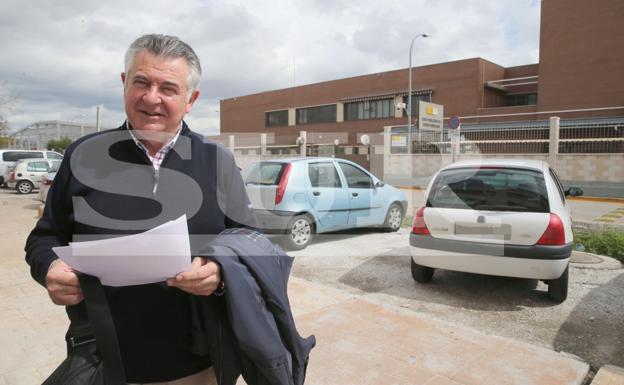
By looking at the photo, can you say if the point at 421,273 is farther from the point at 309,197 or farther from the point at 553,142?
the point at 553,142

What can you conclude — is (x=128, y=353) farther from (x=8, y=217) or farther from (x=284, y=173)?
(x=8, y=217)

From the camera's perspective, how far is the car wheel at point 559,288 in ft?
15.4

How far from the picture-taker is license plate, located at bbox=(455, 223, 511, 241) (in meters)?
4.67

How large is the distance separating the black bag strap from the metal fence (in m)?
20.7

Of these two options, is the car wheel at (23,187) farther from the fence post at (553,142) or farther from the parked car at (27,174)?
the fence post at (553,142)

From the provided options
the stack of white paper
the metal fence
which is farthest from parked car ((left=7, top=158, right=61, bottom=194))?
the stack of white paper

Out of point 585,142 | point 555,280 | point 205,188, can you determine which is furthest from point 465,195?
point 585,142

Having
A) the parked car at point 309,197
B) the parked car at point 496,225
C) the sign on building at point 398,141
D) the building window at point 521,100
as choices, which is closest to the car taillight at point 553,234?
the parked car at point 496,225

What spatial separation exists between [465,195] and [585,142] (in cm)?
1696

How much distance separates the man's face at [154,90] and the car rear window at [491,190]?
3.99m

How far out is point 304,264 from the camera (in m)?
6.55

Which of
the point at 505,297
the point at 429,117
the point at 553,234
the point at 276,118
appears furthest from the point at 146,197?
the point at 276,118

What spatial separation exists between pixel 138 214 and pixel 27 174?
20292mm

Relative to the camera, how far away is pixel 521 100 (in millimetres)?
35250
